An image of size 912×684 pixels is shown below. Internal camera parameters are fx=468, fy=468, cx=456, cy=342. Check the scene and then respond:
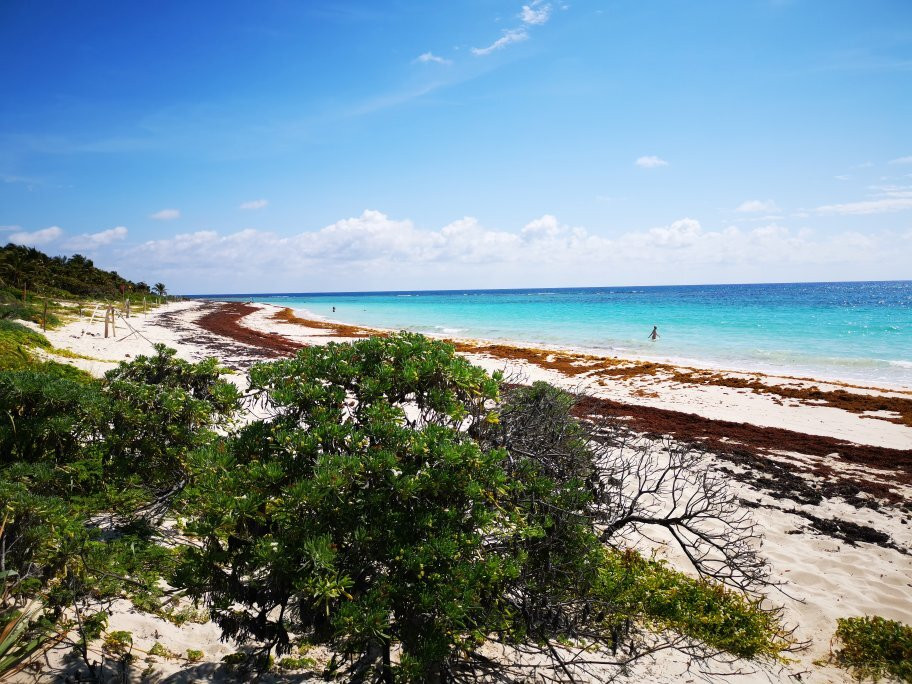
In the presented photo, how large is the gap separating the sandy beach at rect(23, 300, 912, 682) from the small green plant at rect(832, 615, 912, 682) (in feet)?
0.52

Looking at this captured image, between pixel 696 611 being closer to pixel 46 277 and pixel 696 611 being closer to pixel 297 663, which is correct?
pixel 297 663

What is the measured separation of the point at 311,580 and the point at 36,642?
1.83 meters

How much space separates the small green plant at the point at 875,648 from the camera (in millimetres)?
4215

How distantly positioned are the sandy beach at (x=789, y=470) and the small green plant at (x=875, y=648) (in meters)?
0.16

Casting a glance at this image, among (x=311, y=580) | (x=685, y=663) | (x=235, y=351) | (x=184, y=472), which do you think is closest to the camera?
(x=311, y=580)

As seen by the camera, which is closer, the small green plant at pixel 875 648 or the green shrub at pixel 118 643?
the green shrub at pixel 118 643

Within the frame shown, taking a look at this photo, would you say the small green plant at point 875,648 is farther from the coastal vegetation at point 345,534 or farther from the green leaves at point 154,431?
the green leaves at point 154,431

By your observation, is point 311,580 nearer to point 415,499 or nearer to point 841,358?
point 415,499

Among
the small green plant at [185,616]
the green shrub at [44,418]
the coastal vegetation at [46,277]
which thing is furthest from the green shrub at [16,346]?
the coastal vegetation at [46,277]

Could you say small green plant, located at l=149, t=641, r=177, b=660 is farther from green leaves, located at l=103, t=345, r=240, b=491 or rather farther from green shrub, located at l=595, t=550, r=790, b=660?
green shrub, located at l=595, t=550, r=790, b=660

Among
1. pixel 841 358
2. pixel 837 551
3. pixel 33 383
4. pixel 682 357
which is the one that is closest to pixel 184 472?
pixel 33 383

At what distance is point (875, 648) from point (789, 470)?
5.80 meters

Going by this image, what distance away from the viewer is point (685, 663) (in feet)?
13.9

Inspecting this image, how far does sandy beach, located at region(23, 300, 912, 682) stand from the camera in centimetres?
421
